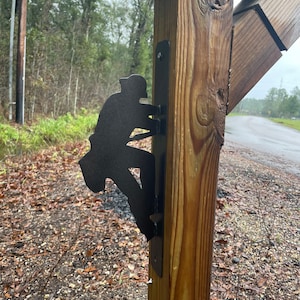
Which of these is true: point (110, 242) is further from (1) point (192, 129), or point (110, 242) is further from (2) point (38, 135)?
(2) point (38, 135)

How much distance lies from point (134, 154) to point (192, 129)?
0.13m

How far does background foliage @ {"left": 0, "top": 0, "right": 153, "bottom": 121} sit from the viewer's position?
799 cm

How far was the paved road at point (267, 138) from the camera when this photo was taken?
4845mm

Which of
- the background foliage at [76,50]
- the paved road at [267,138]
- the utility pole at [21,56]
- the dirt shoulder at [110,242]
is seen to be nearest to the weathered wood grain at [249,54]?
the dirt shoulder at [110,242]

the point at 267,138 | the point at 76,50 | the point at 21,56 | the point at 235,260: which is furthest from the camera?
the point at 76,50

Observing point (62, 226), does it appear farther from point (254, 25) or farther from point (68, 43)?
point (68, 43)

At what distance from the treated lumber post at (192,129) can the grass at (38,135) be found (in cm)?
480

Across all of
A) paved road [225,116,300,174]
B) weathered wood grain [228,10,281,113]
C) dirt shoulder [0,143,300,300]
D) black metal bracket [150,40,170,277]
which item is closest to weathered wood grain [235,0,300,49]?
weathered wood grain [228,10,281,113]

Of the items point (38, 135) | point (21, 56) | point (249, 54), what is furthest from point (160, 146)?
point (21, 56)

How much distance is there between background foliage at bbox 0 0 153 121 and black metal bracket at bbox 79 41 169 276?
23.4ft

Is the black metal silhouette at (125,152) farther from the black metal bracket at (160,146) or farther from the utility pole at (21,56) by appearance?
the utility pole at (21,56)

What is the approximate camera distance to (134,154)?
59 cm

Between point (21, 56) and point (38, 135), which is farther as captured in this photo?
point (21, 56)

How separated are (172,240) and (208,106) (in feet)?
0.85
